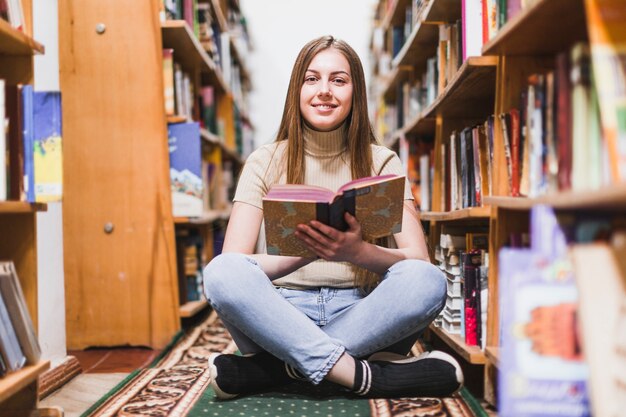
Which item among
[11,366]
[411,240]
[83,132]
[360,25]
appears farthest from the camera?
A: [360,25]

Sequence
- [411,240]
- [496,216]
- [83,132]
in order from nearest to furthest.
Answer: [496,216] → [411,240] → [83,132]

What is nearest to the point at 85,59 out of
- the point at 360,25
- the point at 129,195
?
the point at 129,195

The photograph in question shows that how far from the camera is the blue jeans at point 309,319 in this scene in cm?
141

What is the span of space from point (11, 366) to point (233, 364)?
0.49 m

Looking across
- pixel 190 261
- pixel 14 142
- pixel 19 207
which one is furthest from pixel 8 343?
pixel 190 261

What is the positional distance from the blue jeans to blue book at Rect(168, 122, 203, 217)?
976mm

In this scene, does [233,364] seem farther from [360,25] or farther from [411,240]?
[360,25]

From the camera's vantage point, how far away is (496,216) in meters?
1.39

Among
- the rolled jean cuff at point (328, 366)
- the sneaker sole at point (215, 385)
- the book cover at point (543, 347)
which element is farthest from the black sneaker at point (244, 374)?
the book cover at point (543, 347)

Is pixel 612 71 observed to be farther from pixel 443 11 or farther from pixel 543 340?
pixel 443 11

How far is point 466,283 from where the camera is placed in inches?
66.7

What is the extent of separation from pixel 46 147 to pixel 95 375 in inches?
33.4

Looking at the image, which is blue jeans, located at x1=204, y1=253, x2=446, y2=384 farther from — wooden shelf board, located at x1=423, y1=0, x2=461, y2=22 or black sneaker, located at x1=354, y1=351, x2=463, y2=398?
wooden shelf board, located at x1=423, y1=0, x2=461, y2=22

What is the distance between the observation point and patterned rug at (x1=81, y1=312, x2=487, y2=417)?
4.50ft
